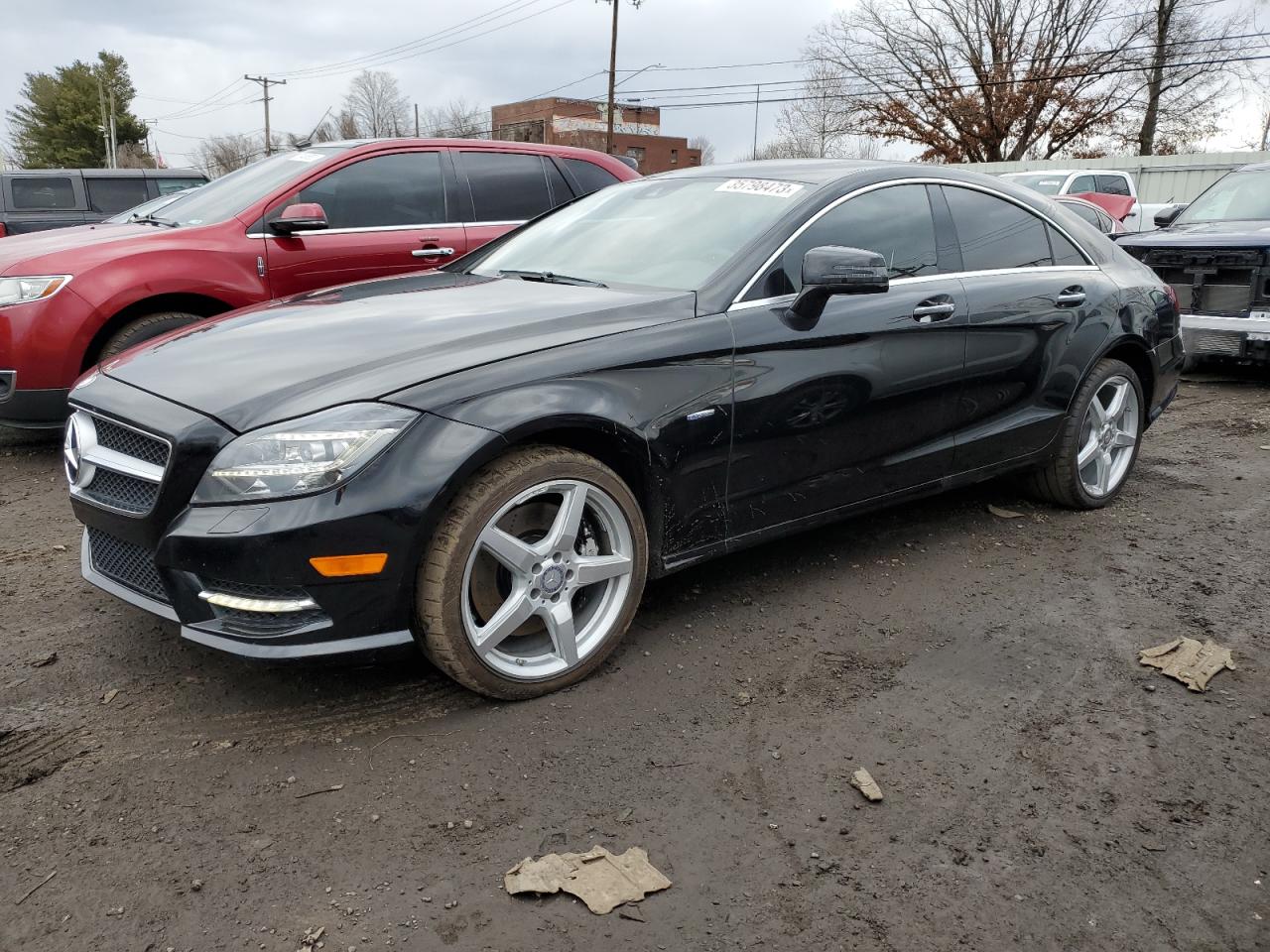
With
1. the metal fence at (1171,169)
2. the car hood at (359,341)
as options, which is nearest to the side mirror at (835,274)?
the car hood at (359,341)

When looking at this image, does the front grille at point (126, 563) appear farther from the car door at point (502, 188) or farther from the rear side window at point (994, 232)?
the car door at point (502, 188)

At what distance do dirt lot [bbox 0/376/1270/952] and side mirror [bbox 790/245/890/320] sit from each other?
114 cm

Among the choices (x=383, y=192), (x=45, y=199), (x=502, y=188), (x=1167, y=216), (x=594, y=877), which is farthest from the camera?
(x=45, y=199)

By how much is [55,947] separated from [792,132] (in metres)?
54.1

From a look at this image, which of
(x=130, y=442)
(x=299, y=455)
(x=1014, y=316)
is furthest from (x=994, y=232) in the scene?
(x=130, y=442)

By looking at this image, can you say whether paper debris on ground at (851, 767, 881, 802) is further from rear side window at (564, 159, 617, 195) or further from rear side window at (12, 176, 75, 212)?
rear side window at (12, 176, 75, 212)

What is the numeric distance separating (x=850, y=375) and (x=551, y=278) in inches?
45.5

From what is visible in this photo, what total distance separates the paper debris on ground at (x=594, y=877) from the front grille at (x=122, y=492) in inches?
55.3

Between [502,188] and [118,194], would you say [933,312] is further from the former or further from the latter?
[118,194]

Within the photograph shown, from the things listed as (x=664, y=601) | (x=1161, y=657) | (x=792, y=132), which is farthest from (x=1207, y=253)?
(x=792, y=132)

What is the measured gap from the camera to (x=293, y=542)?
2.51 m

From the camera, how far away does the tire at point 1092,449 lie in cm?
456

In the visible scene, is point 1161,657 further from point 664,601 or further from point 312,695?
point 312,695

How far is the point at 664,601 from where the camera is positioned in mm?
3734
